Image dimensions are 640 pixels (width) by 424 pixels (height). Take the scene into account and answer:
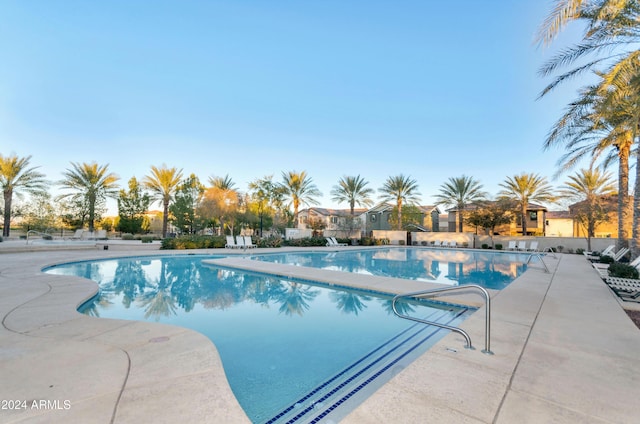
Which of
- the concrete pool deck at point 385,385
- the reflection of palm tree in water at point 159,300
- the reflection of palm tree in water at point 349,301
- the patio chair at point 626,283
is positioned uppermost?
the patio chair at point 626,283

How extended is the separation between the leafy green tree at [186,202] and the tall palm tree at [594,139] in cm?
2990

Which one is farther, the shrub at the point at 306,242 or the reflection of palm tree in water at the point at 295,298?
the shrub at the point at 306,242

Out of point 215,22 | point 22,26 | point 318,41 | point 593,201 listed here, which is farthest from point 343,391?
point 593,201

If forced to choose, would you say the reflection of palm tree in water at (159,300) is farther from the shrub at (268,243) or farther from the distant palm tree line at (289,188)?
the distant palm tree line at (289,188)

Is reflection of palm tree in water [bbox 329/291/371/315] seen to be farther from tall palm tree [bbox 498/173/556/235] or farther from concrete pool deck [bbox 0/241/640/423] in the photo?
tall palm tree [bbox 498/173/556/235]

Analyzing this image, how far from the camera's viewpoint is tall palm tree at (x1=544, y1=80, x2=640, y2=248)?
1019cm

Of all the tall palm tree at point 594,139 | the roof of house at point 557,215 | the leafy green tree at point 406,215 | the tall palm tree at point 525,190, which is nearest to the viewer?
the tall palm tree at point 594,139

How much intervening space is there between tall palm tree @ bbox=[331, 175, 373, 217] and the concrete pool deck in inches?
1015

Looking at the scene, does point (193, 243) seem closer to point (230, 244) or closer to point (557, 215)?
point (230, 244)

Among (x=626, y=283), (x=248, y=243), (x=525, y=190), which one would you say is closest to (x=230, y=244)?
(x=248, y=243)

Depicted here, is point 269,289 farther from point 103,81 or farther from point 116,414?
point 103,81

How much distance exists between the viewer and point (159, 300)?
7230 mm

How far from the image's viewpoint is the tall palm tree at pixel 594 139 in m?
10.2

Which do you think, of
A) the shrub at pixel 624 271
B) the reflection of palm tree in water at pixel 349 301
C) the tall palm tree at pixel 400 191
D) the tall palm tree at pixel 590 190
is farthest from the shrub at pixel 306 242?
the tall palm tree at pixel 590 190
